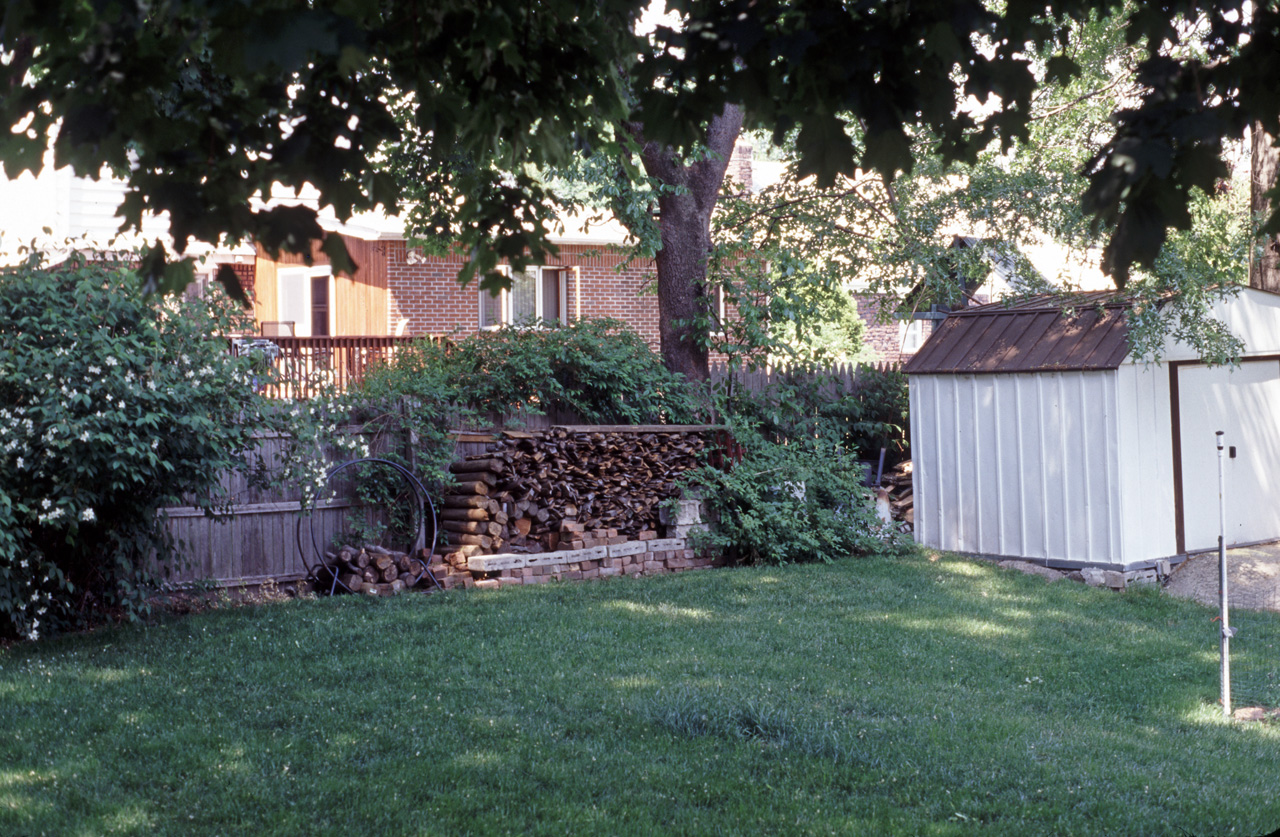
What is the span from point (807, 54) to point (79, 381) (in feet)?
19.9

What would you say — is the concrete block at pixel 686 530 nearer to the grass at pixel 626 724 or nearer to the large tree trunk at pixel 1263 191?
the grass at pixel 626 724

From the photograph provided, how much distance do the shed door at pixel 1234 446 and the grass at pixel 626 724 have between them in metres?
2.71

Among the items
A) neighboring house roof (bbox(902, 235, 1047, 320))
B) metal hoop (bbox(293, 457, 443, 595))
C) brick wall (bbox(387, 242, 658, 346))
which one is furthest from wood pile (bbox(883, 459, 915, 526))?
metal hoop (bbox(293, 457, 443, 595))

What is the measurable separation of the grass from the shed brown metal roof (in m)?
2.96

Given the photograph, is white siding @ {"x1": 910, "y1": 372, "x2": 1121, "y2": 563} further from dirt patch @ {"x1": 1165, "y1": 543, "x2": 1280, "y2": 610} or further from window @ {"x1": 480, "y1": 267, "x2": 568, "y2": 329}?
window @ {"x1": 480, "y1": 267, "x2": 568, "y2": 329}

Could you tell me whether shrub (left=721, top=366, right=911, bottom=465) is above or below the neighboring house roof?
below

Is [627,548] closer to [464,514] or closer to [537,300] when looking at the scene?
[464,514]

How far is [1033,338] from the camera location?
12.5 metres

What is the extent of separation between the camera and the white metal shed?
11680mm

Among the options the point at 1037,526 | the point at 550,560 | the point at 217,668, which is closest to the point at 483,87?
the point at 217,668

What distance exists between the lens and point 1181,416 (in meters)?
12.2

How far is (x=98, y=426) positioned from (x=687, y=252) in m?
8.00

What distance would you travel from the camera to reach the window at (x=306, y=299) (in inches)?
870

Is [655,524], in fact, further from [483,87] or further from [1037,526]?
[483,87]
